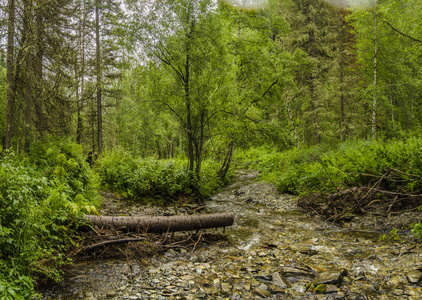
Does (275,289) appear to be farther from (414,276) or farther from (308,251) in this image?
(414,276)

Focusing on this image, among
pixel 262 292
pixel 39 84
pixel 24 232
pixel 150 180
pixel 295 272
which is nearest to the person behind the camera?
pixel 24 232

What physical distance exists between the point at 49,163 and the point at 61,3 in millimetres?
6677

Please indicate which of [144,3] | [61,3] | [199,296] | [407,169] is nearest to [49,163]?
[199,296]

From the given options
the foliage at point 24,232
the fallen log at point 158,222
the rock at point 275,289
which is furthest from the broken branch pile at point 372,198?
the foliage at point 24,232

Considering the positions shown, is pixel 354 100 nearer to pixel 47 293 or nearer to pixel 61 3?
pixel 61 3

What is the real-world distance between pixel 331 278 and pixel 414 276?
1113mm

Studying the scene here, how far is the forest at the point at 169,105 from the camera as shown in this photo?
4.38 meters

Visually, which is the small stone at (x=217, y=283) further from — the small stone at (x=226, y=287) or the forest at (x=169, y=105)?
the forest at (x=169, y=105)

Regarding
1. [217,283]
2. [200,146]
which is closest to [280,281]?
[217,283]

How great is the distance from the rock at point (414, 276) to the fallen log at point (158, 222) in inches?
147

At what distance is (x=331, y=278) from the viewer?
152 inches

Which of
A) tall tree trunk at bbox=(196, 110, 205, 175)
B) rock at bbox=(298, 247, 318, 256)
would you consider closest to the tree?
tall tree trunk at bbox=(196, 110, 205, 175)

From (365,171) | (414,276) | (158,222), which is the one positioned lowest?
(414,276)

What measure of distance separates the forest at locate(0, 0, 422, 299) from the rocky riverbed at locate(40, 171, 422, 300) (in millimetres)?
584
